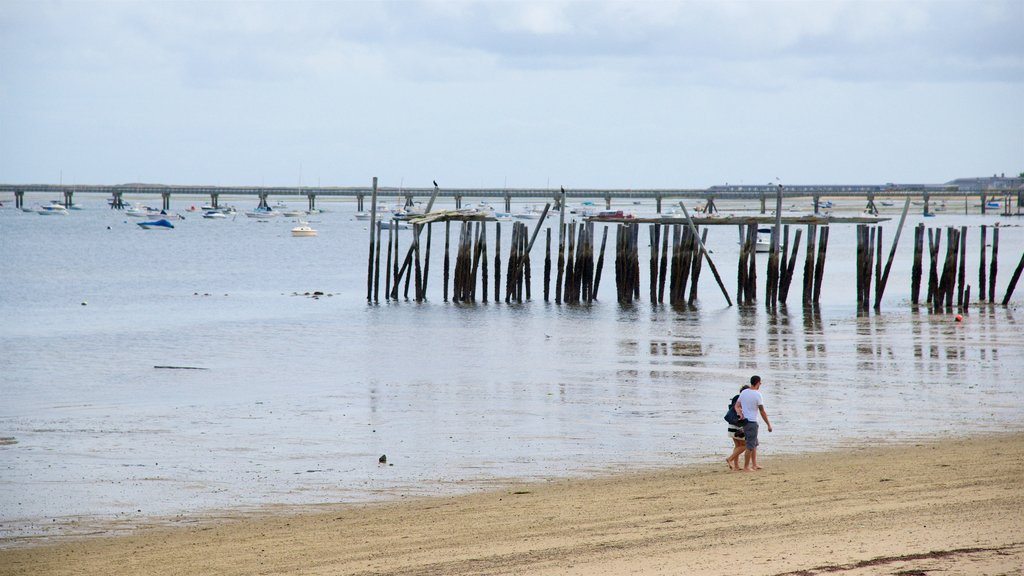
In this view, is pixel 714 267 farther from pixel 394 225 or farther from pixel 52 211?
pixel 52 211

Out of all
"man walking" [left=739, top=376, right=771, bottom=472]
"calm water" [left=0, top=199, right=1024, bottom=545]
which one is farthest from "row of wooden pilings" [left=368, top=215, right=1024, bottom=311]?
"man walking" [left=739, top=376, right=771, bottom=472]

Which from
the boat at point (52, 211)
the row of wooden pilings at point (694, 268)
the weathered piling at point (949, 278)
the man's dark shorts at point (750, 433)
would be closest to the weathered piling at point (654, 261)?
the row of wooden pilings at point (694, 268)

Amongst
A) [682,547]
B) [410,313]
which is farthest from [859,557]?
[410,313]

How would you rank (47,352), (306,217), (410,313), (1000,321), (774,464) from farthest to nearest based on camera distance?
1. (306,217)
2. (410,313)
3. (1000,321)
4. (47,352)
5. (774,464)

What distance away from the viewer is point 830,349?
Answer: 2484 cm

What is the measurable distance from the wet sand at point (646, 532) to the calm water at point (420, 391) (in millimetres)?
1009

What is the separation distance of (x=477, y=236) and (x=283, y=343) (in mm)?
10438

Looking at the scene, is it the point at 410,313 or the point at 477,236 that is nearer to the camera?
the point at 410,313

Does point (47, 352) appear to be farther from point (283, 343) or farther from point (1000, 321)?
point (1000, 321)

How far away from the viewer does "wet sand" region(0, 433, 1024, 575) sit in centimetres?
903

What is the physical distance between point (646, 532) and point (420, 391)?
1045cm

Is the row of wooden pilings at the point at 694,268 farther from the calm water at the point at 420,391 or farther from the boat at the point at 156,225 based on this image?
the boat at the point at 156,225

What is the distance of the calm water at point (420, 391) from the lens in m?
13.8

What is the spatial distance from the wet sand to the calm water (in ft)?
3.31
